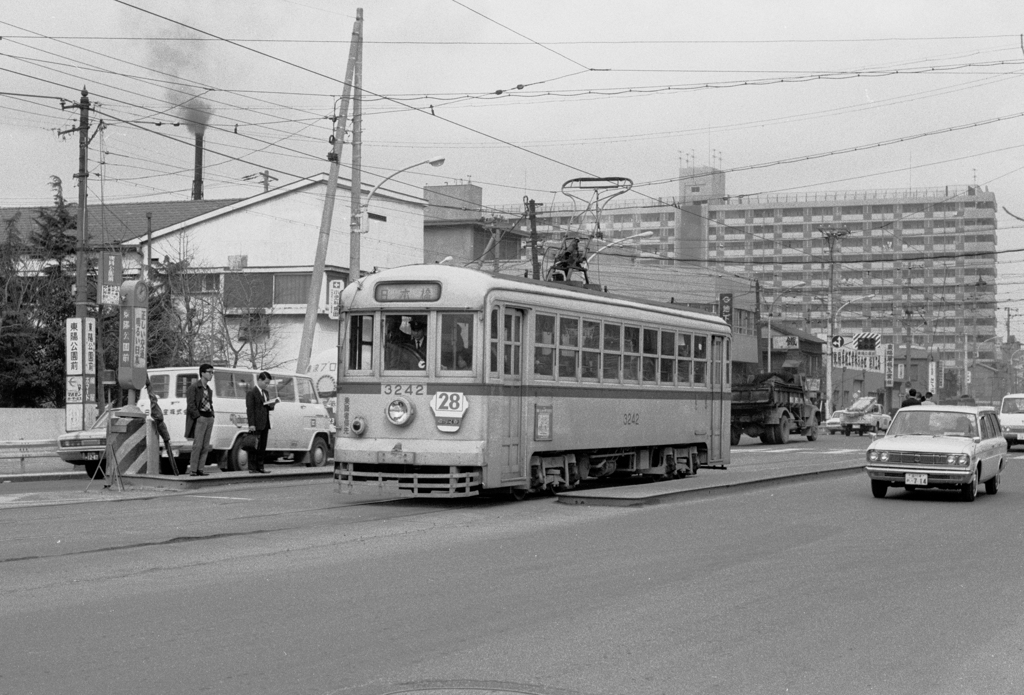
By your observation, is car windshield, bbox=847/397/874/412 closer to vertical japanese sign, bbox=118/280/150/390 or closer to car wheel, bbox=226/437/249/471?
car wheel, bbox=226/437/249/471

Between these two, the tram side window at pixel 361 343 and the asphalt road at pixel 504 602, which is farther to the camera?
the tram side window at pixel 361 343

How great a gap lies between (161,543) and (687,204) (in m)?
123

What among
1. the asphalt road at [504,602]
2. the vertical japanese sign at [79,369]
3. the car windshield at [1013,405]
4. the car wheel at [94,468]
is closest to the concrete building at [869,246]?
the car windshield at [1013,405]

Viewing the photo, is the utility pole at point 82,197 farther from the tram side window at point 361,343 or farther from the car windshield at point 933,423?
the car windshield at point 933,423

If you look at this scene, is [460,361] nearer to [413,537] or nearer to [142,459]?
[413,537]

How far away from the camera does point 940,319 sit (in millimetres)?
156375

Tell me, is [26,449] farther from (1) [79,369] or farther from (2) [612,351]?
(2) [612,351]

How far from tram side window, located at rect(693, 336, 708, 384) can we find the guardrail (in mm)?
12722

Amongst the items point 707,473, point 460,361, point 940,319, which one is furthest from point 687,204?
point 460,361

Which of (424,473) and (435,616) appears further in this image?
(424,473)

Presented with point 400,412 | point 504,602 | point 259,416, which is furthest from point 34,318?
point 504,602

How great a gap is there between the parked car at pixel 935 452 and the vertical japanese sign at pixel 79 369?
17696 millimetres

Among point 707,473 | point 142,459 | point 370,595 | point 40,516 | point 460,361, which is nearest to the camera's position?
point 370,595

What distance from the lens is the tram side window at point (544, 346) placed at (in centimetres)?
1742
